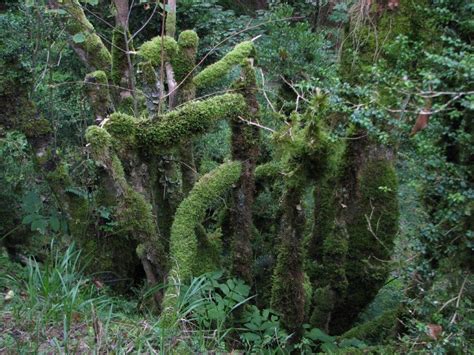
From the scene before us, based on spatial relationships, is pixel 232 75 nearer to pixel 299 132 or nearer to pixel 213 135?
pixel 213 135

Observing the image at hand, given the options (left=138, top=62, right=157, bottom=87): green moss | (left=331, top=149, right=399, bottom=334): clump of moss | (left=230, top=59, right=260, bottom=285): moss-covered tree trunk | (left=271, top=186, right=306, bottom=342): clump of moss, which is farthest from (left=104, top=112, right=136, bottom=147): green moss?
(left=331, top=149, right=399, bottom=334): clump of moss

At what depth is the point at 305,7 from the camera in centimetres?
1102

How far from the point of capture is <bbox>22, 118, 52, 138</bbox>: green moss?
16.0 feet

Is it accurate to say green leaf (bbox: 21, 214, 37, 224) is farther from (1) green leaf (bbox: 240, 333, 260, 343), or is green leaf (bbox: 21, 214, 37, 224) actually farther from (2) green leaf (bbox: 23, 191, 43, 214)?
(1) green leaf (bbox: 240, 333, 260, 343)

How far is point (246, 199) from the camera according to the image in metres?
4.34

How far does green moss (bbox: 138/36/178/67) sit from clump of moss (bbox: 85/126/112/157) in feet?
3.63

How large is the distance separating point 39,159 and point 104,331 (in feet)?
7.71

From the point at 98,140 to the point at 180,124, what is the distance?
0.58 m

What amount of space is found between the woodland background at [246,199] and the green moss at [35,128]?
0.01m

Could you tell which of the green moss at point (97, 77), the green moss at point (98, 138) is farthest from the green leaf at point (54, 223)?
the green moss at point (98, 138)

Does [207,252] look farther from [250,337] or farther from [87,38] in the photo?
[87,38]

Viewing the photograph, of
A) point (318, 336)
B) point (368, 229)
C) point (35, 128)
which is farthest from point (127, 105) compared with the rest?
point (318, 336)

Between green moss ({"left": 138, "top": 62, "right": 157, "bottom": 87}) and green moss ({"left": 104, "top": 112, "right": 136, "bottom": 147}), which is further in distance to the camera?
green moss ({"left": 138, "top": 62, "right": 157, "bottom": 87})

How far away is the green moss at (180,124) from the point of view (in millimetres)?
3781
